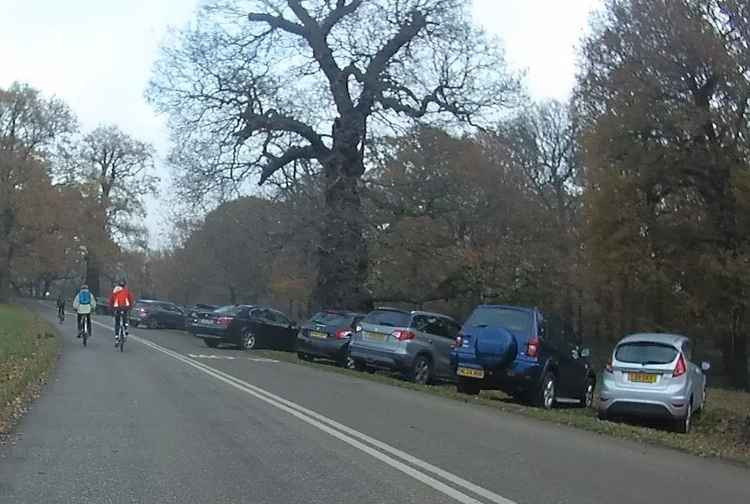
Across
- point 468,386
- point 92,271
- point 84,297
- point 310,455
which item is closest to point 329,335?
point 84,297

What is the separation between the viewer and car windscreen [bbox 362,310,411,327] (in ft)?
63.2

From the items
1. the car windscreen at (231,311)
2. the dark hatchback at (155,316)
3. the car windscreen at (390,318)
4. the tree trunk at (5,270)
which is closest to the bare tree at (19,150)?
the tree trunk at (5,270)

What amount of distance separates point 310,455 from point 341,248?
2034 cm

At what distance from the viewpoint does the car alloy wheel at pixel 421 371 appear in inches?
749

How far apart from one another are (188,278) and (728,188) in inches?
1828

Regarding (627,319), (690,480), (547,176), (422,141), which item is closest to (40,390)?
(690,480)

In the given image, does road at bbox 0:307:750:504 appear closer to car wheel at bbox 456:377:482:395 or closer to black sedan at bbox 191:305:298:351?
car wheel at bbox 456:377:482:395

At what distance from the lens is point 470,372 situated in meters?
16.0

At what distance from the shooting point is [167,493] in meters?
7.07

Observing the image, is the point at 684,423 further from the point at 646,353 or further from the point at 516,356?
the point at 516,356

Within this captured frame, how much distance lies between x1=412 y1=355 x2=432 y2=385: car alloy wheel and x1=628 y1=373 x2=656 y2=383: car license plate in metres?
5.67

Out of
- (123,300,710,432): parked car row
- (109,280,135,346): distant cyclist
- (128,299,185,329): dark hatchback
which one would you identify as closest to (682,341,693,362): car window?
(123,300,710,432): parked car row

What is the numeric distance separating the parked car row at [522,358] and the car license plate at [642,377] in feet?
0.05

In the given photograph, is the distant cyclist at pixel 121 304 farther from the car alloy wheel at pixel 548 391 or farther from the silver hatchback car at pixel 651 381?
the silver hatchback car at pixel 651 381
